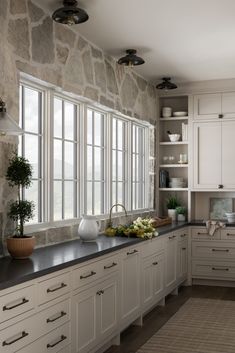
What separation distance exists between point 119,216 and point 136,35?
2.06 meters

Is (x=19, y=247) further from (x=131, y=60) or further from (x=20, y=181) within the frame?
(x=131, y=60)

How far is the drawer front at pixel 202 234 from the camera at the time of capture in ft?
22.0

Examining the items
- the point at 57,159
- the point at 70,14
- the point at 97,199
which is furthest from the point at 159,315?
the point at 70,14

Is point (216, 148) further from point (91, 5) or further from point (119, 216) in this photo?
point (91, 5)

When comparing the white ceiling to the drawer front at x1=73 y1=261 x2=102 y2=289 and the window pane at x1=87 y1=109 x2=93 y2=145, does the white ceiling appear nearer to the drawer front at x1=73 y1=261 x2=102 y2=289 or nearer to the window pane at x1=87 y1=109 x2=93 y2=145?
the window pane at x1=87 y1=109 x2=93 y2=145

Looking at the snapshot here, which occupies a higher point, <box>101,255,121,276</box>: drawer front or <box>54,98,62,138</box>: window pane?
<box>54,98,62,138</box>: window pane

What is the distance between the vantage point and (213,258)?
22.2 ft

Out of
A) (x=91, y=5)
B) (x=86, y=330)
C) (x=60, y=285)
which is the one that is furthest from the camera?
(x=91, y=5)

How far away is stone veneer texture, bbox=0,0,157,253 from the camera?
3574mm

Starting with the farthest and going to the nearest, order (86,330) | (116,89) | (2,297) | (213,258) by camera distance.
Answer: (213,258) < (116,89) < (86,330) < (2,297)

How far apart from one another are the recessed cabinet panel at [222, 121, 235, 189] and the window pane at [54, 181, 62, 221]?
117 inches

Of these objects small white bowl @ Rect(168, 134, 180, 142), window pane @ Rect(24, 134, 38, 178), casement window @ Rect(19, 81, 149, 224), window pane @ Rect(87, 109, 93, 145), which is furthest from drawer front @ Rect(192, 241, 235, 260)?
window pane @ Rect(24, 134, 38, 178)

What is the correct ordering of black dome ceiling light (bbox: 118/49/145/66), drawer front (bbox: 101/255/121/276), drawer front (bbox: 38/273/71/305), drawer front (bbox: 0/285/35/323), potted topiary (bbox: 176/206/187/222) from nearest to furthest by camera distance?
drawer front (bbox: 0/285/35/323) < drawer front (bbox: 38/273/71/305) < drawer front (bbox: 101/255/121/276) < black dome ceiling light (bbox: 118/49/145/66) < potted topiary (bbox: 176/206/187/222)

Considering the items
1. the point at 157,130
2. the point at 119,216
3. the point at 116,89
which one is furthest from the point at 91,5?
the point at 157,130
